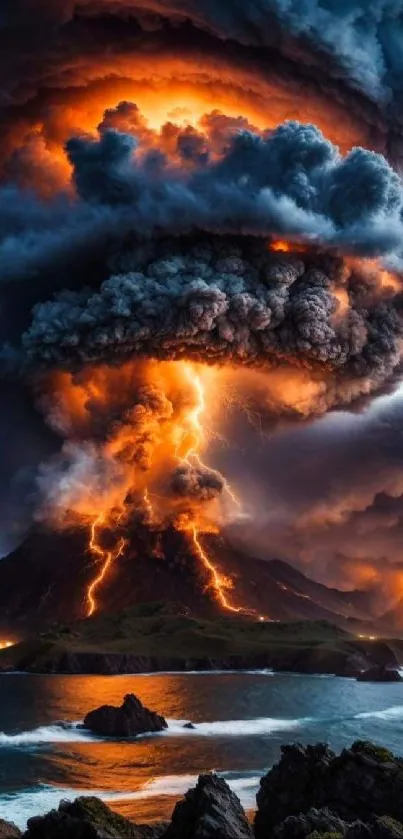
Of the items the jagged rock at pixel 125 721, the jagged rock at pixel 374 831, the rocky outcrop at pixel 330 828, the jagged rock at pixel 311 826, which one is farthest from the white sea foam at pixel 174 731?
the jagged rock at pixel 374 831

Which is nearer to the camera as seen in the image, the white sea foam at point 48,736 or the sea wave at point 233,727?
the white sea foam at point 48,736

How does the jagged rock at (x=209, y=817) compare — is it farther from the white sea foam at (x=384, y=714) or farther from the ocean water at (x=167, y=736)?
the white sea foam at (x=384, y=714)

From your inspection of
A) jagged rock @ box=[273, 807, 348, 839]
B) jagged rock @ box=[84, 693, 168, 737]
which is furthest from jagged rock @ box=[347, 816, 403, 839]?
jagged rock @ box=[84, 693, 168, 737]

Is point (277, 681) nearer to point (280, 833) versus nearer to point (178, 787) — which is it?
point (178, 787)

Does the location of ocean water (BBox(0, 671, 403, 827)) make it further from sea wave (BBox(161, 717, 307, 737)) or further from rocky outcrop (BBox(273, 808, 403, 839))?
rocky outcrop (BBox(273, 808, 403, 839))

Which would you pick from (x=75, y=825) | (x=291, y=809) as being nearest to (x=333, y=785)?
(x=291, y=809)

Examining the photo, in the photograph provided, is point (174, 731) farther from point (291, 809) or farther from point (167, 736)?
point (291, 809)

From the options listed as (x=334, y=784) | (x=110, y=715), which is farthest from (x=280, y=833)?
(x=110, y=715)
